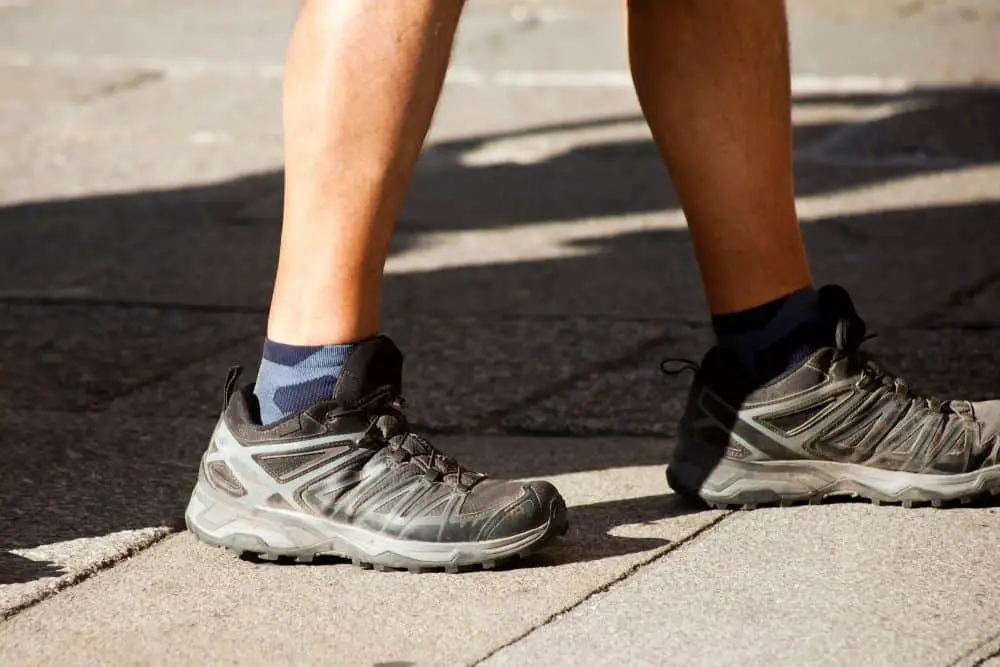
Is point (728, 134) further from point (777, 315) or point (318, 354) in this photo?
point (318, 354)

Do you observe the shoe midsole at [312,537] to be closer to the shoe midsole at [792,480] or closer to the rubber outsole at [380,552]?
the rubber outsole at [380,552]

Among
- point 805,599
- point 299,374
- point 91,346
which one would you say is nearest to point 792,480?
point 805,599

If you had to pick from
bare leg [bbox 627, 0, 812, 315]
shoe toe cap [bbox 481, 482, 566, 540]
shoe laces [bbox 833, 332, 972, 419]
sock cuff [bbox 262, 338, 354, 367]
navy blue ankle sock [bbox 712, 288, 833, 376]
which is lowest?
shoe toe cap [bbox 481, 482, 566, 540]

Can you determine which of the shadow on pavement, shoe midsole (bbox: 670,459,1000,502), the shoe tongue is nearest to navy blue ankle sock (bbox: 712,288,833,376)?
shoe midsole (bbox: 670,459,1000,502)

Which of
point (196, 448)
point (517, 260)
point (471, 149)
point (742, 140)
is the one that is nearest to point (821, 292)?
point (742, 140)

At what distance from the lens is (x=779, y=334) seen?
2451 mm

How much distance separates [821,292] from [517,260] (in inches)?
68.5

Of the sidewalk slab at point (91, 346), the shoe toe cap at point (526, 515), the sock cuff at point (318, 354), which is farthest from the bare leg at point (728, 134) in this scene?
the sidewalk slab at point (91, 346)

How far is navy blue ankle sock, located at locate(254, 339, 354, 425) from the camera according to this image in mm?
2236

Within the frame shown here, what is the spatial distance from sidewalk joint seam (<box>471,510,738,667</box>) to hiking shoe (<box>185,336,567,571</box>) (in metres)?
0.11

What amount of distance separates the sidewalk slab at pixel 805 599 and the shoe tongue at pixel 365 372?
1.39 feet

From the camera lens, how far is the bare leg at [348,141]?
2.17 metres

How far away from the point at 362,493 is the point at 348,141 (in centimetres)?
47

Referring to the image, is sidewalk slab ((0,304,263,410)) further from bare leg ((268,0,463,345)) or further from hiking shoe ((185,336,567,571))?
bare leg ((268,0,463,345))
